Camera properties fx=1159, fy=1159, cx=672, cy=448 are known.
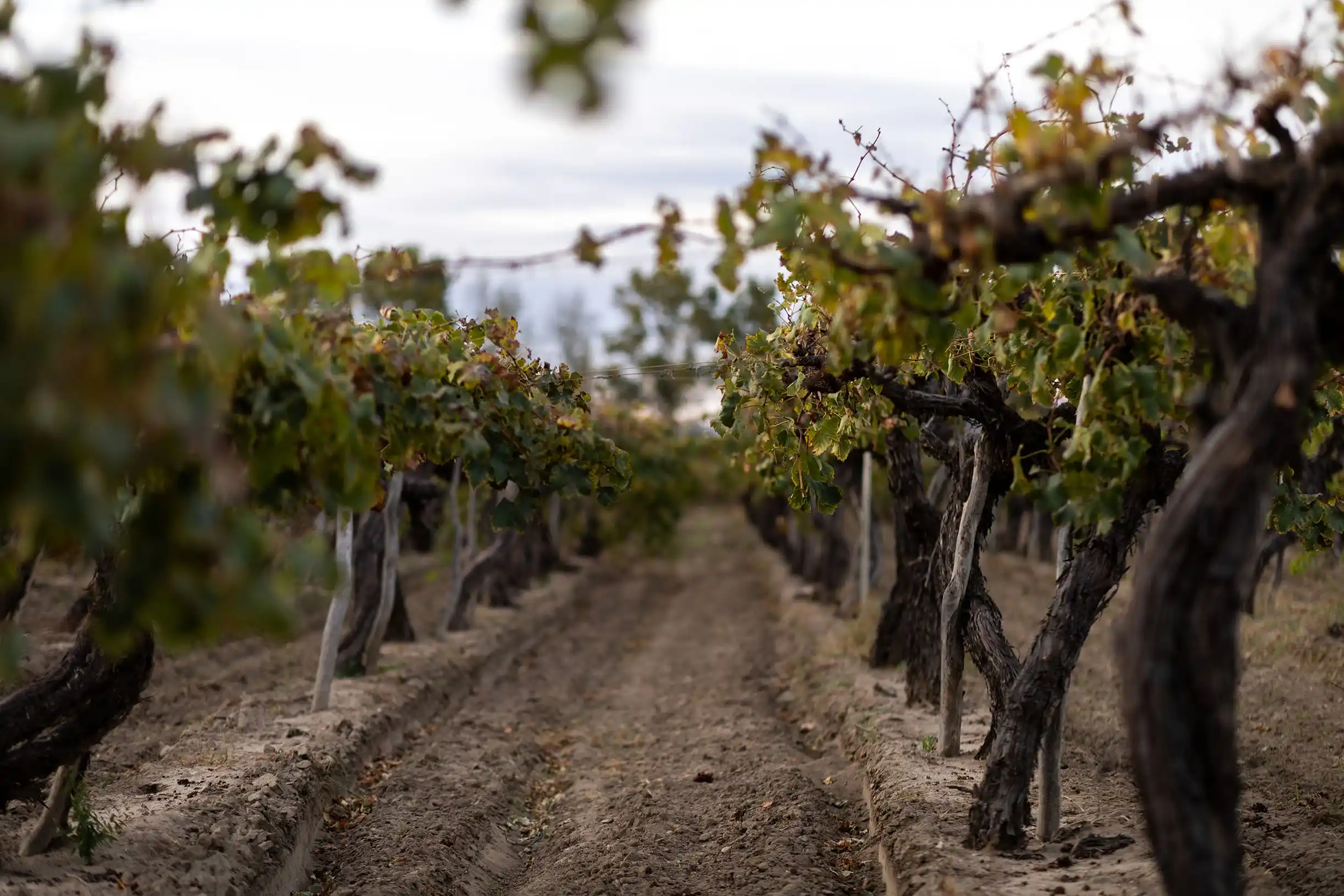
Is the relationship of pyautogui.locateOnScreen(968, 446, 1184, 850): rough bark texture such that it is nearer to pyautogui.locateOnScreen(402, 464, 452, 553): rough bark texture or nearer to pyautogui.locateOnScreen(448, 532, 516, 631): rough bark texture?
pyautogui.locateOnScreen(402, 464, 452, 553): rough bark texture

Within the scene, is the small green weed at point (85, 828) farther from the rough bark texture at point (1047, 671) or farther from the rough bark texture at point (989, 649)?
the rough bark texture at point (989, 649)

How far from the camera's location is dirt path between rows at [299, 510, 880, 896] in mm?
6828

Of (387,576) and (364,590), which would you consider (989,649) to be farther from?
(364,590)

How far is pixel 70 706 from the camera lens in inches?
221

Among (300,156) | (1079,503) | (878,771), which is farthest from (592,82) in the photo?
(878,771)

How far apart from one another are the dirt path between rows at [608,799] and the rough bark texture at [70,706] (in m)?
1.75

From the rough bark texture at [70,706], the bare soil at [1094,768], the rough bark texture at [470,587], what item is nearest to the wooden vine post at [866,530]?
the bare soil at [1094,768]

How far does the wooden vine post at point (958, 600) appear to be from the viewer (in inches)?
296

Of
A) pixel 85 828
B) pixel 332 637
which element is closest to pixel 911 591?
pixel 332 637

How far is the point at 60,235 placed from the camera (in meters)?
2.69

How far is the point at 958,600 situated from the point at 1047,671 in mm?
1832

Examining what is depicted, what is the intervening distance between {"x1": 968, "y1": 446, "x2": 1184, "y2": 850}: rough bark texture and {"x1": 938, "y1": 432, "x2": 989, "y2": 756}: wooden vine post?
1385 mm

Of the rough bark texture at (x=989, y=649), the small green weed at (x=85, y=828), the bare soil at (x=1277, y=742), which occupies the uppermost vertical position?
the rough bark texture at (x=989, y=649)

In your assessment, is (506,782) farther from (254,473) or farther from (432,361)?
(254,473)
